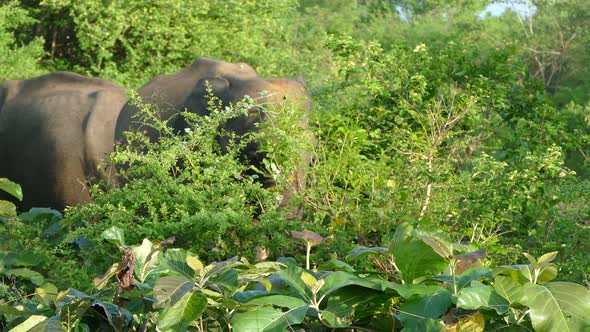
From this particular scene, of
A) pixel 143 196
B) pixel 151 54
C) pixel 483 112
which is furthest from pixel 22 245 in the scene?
pixel 151 54

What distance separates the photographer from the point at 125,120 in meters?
9.50

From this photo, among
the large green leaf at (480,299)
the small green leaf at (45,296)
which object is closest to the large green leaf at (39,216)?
the small green leaf at (45,296)

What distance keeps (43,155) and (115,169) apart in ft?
5.32

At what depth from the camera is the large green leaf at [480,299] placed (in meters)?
2.13

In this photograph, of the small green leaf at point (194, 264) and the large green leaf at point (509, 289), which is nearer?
the large green leaf at point (509, 289)

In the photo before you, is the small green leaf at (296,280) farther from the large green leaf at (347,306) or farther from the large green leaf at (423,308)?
the large green leaf at (423,308)

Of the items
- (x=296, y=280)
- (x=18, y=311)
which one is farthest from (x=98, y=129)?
(x=296, y=280)

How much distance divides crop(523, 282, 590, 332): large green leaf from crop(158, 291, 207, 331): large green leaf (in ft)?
2.10

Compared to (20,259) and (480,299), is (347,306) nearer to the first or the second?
(480,299)

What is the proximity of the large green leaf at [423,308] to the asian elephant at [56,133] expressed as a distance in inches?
315

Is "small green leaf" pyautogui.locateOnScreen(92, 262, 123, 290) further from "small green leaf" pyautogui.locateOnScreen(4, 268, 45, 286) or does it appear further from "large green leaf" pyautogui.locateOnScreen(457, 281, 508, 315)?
"small green leaf" pyautogui.locateOnScreen(4, 268, 45, 286)

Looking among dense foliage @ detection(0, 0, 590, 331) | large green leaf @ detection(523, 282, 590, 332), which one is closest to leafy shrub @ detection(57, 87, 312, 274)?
dense foliage @ detection(0, 0, 590, 331)

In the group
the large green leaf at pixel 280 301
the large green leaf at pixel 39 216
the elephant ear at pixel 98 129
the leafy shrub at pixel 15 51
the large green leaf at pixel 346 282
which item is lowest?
the leafy shrub at pixel 15 51

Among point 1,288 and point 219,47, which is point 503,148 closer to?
point 1,288
